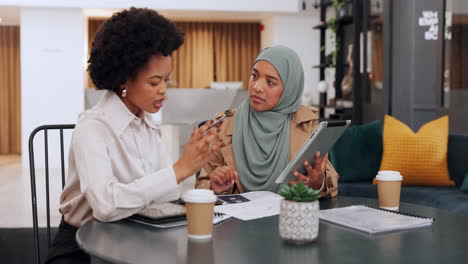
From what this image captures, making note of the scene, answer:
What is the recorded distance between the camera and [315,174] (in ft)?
6.40

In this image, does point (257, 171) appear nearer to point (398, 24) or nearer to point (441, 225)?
Answer: point (441, 225)

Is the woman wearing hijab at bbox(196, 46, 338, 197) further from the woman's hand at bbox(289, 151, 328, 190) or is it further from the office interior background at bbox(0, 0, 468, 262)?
the office interior background at bbox(0, 0, 468, 262)

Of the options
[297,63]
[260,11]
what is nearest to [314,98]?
[260,11]

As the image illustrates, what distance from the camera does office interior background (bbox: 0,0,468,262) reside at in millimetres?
5602

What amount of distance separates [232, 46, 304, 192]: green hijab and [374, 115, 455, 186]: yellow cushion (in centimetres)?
145

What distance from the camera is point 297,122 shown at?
2.34m

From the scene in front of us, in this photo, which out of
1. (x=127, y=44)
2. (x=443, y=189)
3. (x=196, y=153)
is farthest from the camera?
(x=443, y=189)

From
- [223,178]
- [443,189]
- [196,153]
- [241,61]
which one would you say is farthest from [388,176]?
[241,61]

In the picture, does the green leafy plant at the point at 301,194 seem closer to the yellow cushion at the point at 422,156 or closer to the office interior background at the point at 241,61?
the yellow cushion at the point at 422,156

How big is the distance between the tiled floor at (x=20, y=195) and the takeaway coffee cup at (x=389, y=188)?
2934 millimetres

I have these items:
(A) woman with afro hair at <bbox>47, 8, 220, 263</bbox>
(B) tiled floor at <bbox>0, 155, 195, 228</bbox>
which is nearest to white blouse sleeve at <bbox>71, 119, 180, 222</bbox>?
(A) woman with afro hair at <bbox>47, 8, 220, 263</bbox>

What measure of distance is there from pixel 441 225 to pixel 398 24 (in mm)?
4574

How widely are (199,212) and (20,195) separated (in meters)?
4.98

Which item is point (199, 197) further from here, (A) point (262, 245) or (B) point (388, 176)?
(B) point (388, 176)
